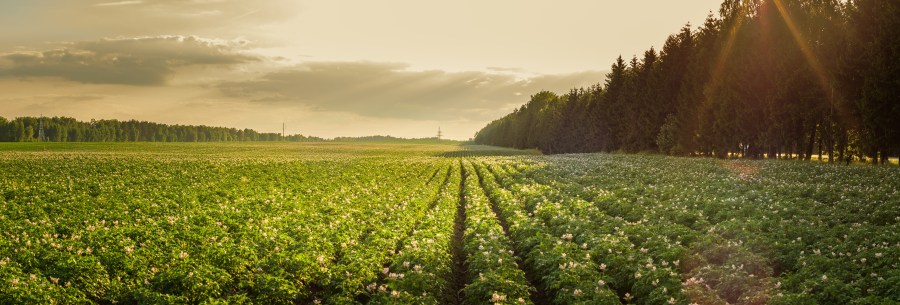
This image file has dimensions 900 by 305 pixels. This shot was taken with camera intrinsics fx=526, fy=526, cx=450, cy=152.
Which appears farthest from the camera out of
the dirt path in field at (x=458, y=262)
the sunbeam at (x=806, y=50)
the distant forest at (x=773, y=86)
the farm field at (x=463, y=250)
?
the sunbeam at (x=806, y=50)

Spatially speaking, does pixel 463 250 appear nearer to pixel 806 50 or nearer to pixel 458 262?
pixel 458 262

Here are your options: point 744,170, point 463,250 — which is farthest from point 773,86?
point 463,250

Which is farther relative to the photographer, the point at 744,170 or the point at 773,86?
the point at 773,86

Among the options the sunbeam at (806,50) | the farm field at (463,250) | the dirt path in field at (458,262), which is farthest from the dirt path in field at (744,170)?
the dirt path in field at (458,262)

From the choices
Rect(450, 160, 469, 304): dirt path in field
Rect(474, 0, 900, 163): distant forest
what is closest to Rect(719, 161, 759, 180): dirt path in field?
Rect(474, 0, 900, 163): distant forest

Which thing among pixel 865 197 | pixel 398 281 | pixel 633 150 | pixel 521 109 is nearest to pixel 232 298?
pixel 398 281

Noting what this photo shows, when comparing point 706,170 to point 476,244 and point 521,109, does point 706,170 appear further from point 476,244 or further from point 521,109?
point 521,109

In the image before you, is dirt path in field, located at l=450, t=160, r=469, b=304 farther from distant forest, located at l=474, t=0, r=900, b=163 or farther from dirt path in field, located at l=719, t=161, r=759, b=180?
distant forest, located at l=474, t=0, r=900, b=163

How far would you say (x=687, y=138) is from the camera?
56312 millimetres

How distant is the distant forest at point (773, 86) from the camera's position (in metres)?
33.4

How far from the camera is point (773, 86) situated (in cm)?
4497

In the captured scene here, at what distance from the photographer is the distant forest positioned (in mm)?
33375

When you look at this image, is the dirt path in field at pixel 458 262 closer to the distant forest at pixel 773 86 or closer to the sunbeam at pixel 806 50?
the distant forest at pixel 773 86

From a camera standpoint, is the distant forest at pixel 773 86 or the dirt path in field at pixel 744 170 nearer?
the dirt path in field at pixel 744 170
